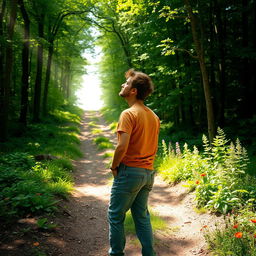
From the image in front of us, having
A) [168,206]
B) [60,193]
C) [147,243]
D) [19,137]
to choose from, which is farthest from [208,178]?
[19,137]

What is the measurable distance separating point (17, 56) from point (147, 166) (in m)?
15.5

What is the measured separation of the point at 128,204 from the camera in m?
2.71

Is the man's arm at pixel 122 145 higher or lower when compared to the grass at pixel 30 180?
higher

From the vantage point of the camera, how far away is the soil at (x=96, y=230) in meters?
3.44

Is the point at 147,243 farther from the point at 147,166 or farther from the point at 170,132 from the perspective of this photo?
the point at 170,132

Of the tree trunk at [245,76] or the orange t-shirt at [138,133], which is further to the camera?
the tree trunk at [245,76]

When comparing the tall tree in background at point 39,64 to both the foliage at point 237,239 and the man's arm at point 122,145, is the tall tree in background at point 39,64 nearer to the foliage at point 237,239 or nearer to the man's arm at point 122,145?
the man's arm at point 122,145

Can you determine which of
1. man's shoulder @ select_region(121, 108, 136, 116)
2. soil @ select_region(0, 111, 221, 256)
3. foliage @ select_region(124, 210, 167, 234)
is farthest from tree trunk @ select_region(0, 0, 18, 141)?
man's shoulder @ select_region(121, 108, 136, 116)

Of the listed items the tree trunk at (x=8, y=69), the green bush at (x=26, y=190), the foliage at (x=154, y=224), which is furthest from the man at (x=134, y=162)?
the tree trunk at (x=8, y=69)

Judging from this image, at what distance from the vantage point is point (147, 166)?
2705mm

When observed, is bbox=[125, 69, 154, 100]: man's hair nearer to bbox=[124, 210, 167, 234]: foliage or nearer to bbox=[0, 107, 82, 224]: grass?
bbox=[124, 210, 167, 234]: foliage

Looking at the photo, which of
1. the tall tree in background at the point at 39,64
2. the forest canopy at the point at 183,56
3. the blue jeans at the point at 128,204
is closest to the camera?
the blue jeans at the point at 128,204

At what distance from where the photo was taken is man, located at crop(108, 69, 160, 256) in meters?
A: 2.54

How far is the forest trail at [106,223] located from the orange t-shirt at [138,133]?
5.46 feet
